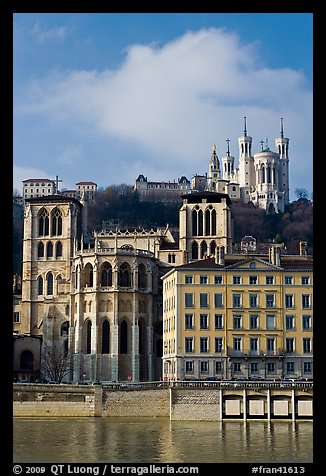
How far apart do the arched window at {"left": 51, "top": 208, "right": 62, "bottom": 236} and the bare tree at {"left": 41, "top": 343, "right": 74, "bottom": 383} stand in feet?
41.8

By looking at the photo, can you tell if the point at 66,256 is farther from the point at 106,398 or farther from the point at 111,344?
the point at 106,398

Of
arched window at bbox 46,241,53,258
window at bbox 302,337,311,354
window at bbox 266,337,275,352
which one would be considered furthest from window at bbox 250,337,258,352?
arched window at bbox 46,241,53,258

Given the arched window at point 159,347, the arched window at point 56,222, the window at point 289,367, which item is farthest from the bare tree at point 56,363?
the window at point 289,367

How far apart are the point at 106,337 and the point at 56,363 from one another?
557 cm

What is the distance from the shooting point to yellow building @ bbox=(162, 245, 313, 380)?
67.5 meters

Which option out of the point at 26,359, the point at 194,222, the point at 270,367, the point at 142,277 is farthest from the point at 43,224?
the point at 270,367

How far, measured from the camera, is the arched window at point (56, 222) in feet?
304

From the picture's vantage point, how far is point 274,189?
615 feet

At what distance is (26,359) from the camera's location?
8700 cm

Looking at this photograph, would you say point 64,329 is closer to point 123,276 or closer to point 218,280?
point 123,276

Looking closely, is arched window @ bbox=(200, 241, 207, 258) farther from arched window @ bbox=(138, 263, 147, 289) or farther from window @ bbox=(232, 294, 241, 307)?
window @ bbox=(232, 294, 241, 307)

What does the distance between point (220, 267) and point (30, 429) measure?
2229 cm

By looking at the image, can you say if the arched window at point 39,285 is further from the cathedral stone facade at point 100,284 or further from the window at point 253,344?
the window at point 253,344
